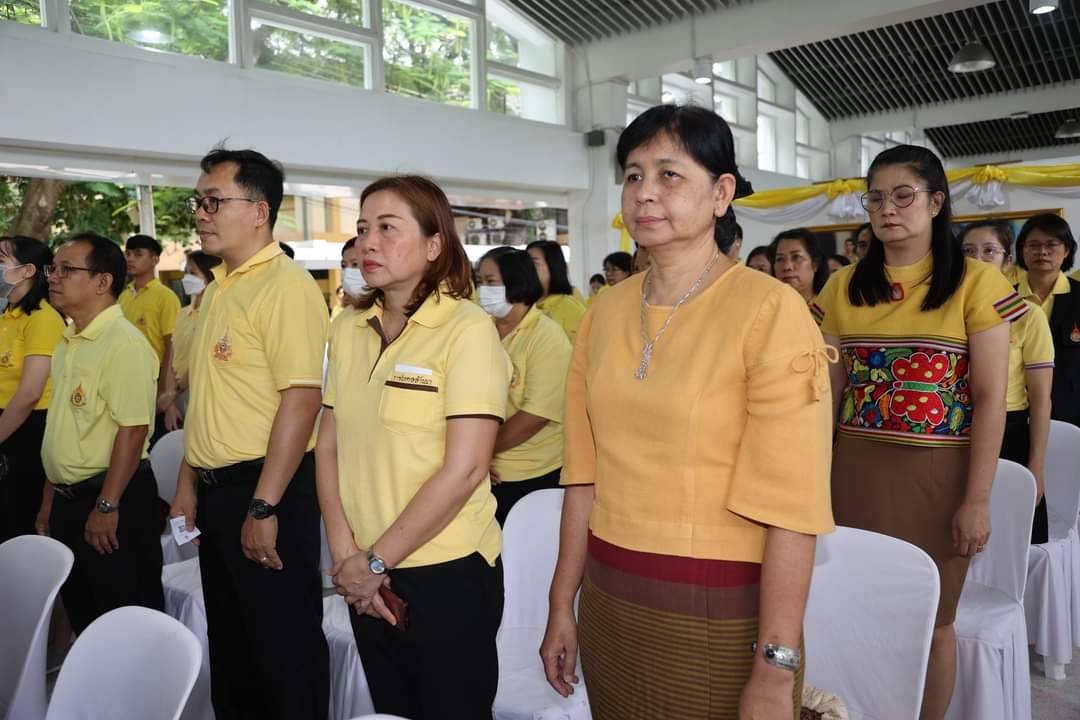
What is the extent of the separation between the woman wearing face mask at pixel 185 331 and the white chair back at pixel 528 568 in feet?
8.42

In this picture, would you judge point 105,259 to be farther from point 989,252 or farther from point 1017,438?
point 989,252

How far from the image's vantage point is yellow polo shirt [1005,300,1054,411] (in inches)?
106

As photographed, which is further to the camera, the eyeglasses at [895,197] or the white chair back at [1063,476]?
the white chair back at [1063,476]

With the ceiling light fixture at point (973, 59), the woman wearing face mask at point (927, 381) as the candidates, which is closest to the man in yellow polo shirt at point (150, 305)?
the woman wearing face mask at point (927, 381)

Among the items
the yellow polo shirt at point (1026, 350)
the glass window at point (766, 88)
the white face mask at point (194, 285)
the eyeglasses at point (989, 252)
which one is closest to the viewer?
the yellow polo shirt at point (1026, 350)

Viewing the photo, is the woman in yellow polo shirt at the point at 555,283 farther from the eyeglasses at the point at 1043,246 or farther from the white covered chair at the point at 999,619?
the eyeglasses at the point at 1043,246

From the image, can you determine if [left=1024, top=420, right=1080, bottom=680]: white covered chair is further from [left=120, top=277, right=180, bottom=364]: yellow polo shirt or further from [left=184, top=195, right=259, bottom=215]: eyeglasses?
[left=120, top=277, right=180, bottom=364]: yellow polo shirt

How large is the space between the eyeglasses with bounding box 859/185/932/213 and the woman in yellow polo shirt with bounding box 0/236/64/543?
2.83 meters

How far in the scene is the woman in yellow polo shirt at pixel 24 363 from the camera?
292cm

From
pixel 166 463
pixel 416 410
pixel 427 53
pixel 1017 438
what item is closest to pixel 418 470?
pixel 416 410

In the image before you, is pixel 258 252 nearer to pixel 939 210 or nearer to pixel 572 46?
pixel 939 210

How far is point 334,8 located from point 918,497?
6.95 m

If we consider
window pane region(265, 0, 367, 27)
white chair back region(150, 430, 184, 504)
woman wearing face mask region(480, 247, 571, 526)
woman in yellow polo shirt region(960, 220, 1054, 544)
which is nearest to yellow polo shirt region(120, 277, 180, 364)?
white chair back region(150, 430, 184, 504)

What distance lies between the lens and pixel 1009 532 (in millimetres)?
2193
